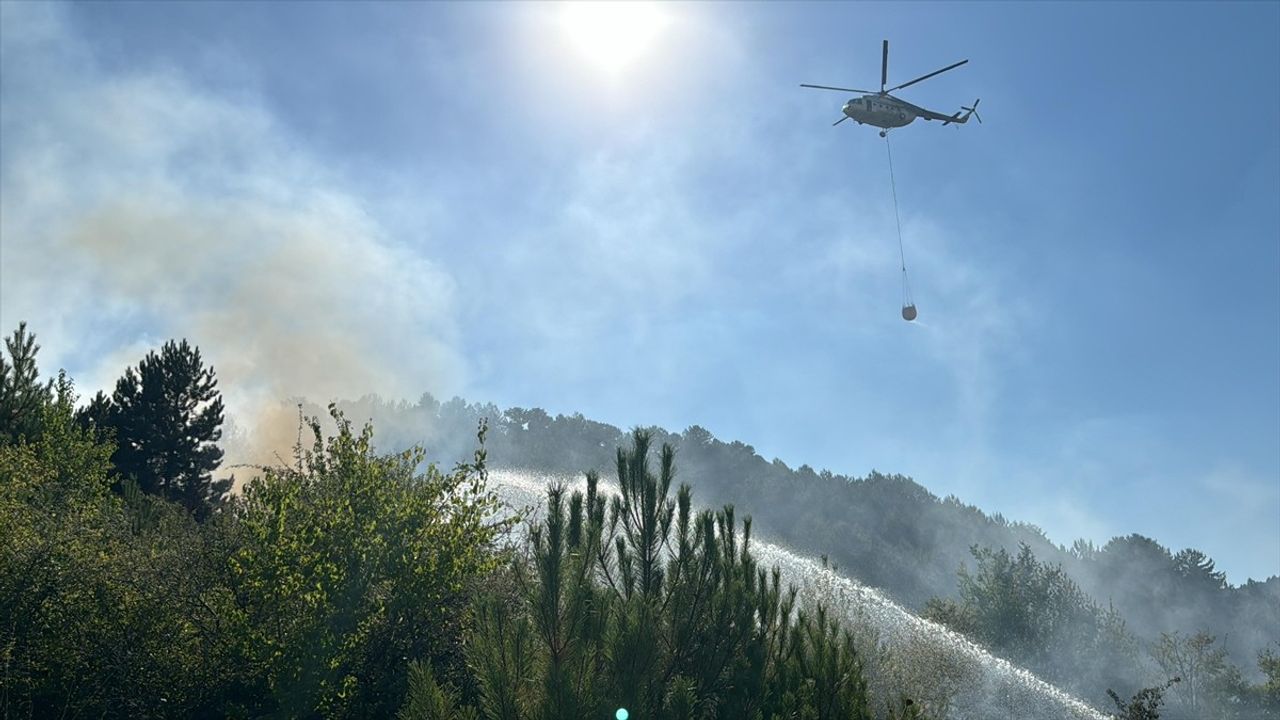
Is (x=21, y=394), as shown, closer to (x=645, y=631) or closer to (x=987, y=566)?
(x=645, y=631)

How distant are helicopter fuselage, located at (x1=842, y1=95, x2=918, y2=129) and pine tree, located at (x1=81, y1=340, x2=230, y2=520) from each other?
36310mm

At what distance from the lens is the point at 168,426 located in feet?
142

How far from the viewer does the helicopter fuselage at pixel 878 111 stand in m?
35.8

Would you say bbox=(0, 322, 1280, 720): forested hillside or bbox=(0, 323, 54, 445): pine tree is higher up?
bbox=(0, 323, 54, 445): pine tree

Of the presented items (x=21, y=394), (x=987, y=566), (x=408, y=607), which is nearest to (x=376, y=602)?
(x=408, y=607)

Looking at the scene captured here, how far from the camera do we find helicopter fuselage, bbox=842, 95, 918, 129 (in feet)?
117

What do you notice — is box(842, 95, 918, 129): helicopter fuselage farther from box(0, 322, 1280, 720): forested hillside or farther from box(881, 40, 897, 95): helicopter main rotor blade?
box(0, 322, 1280, 720): forested hillside

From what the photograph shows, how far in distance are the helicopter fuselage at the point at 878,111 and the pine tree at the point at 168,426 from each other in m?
36.3

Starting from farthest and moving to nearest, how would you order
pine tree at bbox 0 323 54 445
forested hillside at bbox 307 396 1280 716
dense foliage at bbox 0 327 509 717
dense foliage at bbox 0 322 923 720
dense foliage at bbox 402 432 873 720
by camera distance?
forested hillside at bbox 307 396 1280 716 < pine tree at bbox 0 323 54 445 < dense foliage at bbox 0 327 509 717 < dense foliage at bbox 0 322 923 720 < dense foliage at bbox 402 432 873 720

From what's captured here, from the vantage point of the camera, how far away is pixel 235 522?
1709cm

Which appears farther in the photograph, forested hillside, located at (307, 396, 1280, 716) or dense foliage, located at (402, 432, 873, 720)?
forested hillside, located at (307, 396, 1280, 716)

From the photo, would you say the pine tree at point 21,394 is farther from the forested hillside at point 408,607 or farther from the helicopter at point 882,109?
the helicopter at point 882,109

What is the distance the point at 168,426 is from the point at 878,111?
39247 mm

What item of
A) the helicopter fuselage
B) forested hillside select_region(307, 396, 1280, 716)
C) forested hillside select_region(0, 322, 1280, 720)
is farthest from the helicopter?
forested hillside select_region(307, 396, 1280, 716)
